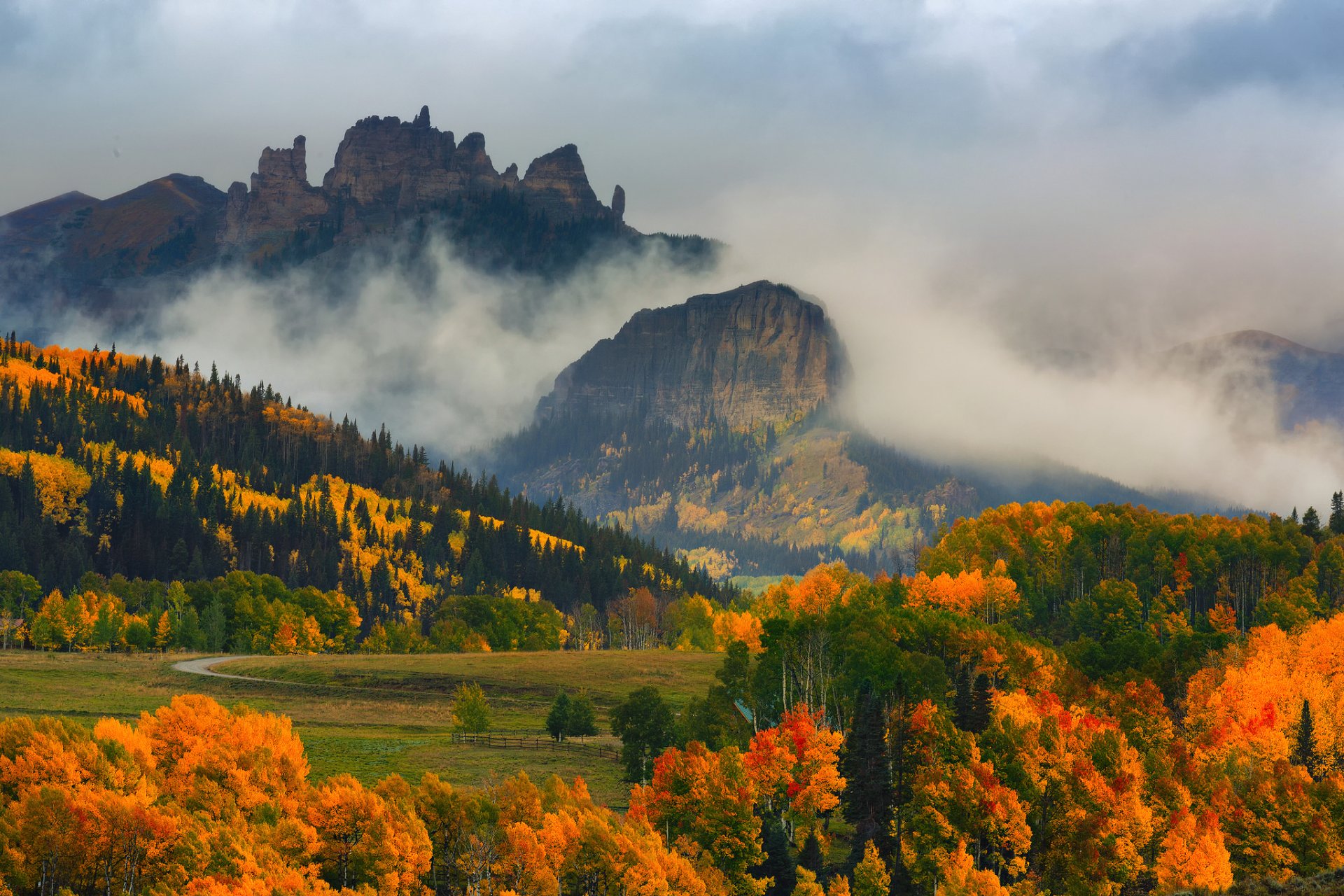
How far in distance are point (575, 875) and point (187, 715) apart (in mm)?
36641

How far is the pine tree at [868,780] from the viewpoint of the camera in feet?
350

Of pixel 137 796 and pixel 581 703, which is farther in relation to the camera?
pixel 581 703

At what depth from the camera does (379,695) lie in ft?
552

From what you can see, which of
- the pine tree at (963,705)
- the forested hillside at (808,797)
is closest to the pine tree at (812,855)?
the forested hillside at (808,797)

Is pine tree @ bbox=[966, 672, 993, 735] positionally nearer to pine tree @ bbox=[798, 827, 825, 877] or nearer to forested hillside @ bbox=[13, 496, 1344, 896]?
forested hillside @ bbox=[13, 496, 1344, 896]

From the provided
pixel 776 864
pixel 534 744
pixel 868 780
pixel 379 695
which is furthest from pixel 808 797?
pixel 379 695

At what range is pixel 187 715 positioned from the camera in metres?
105

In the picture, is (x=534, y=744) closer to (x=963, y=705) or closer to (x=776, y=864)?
(x=776, y=864)

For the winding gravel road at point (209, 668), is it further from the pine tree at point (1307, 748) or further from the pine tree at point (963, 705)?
the pine tree at point (1307, 748)

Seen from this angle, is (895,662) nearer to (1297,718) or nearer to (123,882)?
(1297,718)

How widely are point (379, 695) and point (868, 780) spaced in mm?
80475

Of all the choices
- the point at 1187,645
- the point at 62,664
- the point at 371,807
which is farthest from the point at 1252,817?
the point at 62,664

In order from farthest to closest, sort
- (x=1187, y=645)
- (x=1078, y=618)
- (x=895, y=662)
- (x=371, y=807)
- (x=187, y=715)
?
(x=1078, y=618) → (x=1187, y=645) → (x=895, y=662) → (x=187, y=715) → (x=371, y=807)

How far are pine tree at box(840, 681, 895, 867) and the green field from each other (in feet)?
64.3
